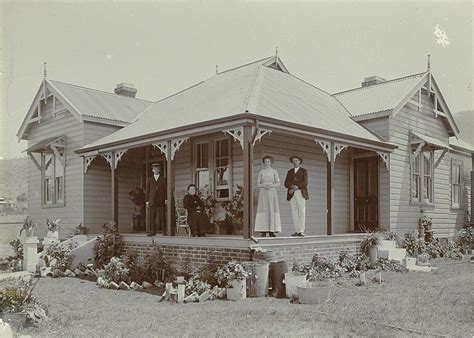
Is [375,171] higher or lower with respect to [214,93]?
lower

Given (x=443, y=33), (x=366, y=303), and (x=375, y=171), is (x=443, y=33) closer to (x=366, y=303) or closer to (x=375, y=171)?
(x=366, y=303)

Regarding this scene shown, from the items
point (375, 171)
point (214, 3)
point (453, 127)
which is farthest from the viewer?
point (453, 127)

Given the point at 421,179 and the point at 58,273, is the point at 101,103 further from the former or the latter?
the point at 421,179

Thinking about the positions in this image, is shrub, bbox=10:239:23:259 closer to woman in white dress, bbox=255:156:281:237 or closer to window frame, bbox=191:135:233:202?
window frame, bbox=191:135:233:202

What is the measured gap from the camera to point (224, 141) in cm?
1509

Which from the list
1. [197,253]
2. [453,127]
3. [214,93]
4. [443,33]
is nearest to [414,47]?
[453,127]

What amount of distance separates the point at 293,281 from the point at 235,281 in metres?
1.13

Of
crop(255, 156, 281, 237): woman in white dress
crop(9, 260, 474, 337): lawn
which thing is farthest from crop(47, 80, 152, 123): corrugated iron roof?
crop(9, 260, 474, 337): lawn

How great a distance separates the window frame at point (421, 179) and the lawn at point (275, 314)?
685 centimetres

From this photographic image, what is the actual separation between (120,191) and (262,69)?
21.7ft

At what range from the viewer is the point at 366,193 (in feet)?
57.7

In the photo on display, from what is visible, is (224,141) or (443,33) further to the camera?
(224,141)

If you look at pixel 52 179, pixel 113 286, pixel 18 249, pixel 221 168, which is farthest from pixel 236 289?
pixel 52 179

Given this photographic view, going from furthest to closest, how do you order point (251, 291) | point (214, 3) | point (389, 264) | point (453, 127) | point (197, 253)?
point (453, 127) → point (389, 264) → point (197, 253) → point (251, 291) → point (214, 3)
